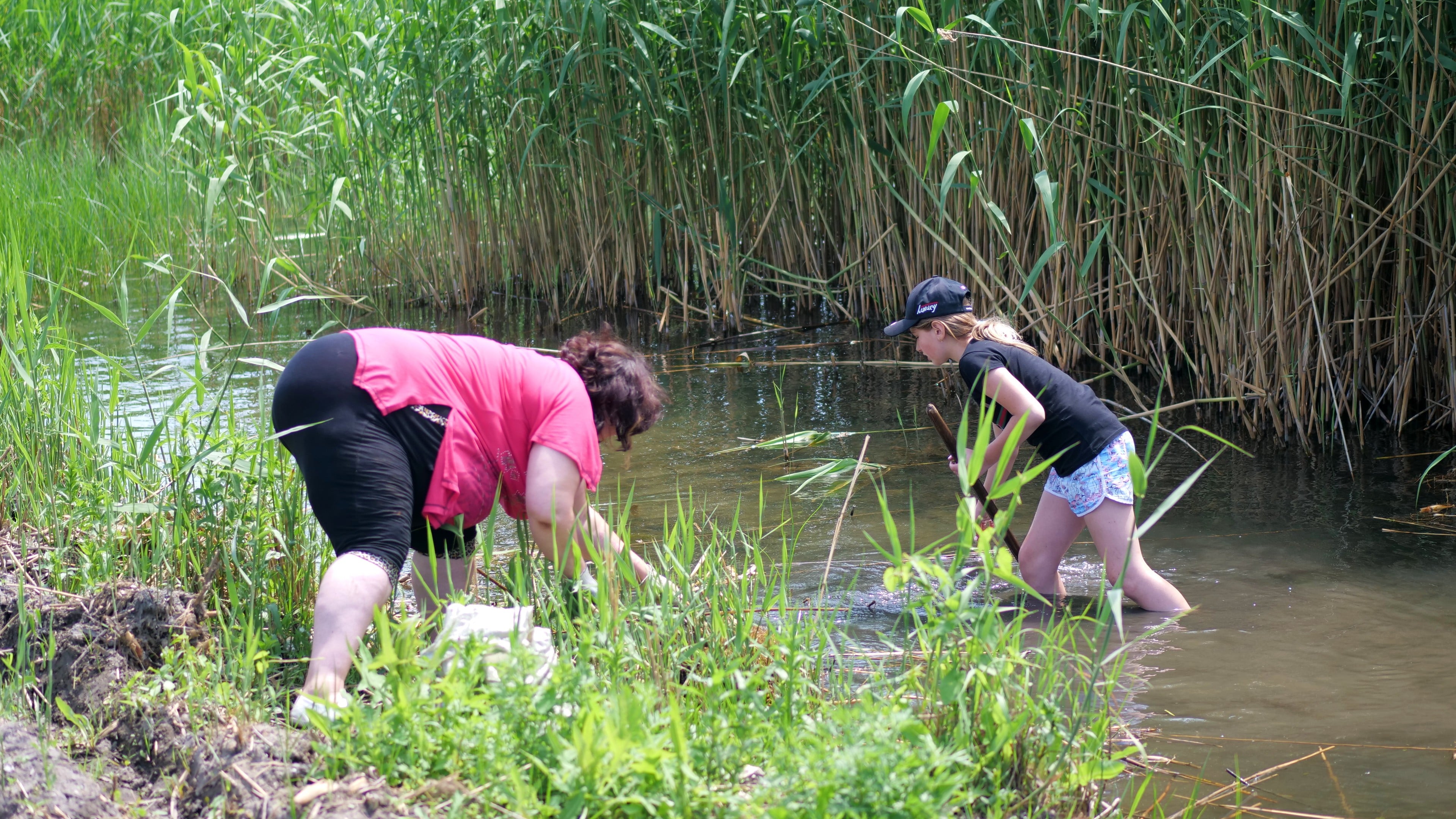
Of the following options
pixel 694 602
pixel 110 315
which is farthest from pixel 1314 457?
pixel 110 315

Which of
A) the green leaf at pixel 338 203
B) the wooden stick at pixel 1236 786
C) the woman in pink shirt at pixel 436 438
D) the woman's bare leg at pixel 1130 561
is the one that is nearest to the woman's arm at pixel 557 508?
the woman in pink shirt at pixel 436 438

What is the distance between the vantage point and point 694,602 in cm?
280

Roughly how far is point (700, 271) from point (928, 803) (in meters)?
5.73

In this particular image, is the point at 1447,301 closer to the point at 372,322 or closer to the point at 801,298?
the point at 801,298

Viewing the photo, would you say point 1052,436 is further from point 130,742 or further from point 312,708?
point 130,742

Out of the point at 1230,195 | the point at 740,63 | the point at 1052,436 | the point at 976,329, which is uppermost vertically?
the point at 740,63

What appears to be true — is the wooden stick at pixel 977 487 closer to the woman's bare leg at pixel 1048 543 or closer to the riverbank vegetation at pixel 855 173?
the woman's bare leg at pixel 1048 543

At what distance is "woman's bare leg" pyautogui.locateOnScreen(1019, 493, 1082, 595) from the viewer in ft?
12.4

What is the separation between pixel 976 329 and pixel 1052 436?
41 cm

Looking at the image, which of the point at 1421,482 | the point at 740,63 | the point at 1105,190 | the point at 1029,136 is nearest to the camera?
the point at 1421,482

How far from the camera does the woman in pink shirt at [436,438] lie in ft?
8.47

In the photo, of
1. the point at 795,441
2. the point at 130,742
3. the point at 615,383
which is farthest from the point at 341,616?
the point at 795,441

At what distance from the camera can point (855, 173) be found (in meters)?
6.65

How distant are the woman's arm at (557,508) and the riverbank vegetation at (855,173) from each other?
6.45 ft
